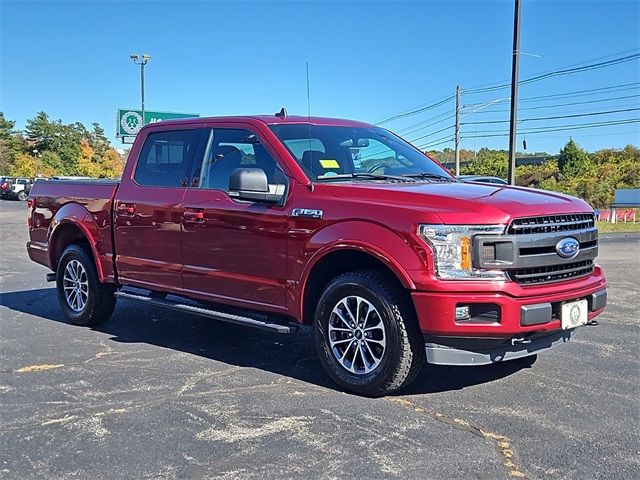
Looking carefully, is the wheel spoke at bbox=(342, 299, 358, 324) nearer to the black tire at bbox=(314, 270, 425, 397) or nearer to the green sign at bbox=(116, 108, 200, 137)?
the black tire at bbox=(314, 270, 425, 397)

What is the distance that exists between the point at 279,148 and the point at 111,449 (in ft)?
8.49

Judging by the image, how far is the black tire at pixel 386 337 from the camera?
4352 millimetres

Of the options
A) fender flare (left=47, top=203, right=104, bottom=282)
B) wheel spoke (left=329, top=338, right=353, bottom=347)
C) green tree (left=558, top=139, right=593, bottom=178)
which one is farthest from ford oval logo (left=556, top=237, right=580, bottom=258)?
green tree (left=558, top=139, right=593, bottom=178)

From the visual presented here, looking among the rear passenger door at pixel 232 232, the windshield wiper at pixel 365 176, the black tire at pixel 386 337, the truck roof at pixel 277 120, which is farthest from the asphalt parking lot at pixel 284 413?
the truck roof at pixel 277 120

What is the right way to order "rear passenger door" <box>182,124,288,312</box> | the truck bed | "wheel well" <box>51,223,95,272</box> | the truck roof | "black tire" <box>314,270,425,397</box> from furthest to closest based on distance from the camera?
"wheel well" <box>51,223,95,272</box>
the truck bed
the truck roof
"rear passenger door" <box>182,124,288,312</box>
"black tire" <box>314,270,425,397</box>

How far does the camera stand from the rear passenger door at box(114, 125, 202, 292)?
5.84 metres

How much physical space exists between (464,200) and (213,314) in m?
2.30

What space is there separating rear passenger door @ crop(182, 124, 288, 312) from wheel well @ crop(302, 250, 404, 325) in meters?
0.21

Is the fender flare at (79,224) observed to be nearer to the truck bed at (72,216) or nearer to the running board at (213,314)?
the truck bed at (72,216)

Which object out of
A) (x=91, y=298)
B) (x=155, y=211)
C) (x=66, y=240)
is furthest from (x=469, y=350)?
(x=66, y=240)

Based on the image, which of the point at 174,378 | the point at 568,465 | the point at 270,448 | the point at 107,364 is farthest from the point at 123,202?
the point at 568,465

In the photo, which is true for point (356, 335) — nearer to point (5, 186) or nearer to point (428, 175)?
point (428, 175)

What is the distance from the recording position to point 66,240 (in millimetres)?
7289

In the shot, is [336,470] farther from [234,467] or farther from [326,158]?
[326,158]
